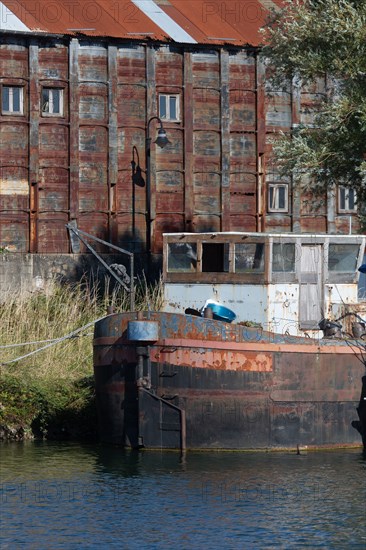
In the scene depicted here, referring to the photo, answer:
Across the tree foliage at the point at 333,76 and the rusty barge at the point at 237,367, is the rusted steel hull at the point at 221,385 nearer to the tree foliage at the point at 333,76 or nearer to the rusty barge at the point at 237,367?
the rusty barge at the point at 237,367

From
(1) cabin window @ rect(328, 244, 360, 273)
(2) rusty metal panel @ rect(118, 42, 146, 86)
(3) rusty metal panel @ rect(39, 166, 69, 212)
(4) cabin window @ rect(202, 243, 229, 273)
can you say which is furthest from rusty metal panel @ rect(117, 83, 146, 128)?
(1) cabin window @ rect(328, 244, 360, 273)

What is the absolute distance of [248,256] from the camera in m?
25.8

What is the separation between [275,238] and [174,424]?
4.65 meters

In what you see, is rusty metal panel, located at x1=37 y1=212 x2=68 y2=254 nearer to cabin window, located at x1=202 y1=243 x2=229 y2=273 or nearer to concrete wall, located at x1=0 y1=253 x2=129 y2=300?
concrete wall, located at x1=0 y1=253 x2=129 y2=300

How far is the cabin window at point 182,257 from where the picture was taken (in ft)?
86.6

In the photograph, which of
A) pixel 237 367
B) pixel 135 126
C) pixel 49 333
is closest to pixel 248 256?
pixel 237 367

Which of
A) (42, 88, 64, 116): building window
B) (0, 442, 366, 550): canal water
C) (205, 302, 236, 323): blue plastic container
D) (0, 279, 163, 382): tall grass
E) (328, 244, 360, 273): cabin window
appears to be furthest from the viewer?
(42, 88, 64, 116): building window

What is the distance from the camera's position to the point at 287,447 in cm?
2442

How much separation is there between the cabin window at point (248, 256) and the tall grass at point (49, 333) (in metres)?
2.65

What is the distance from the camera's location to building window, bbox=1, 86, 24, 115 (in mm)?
38031

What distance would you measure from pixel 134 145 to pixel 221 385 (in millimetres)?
16588

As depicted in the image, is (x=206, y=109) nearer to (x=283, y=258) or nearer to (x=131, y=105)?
(x=131, y=105)

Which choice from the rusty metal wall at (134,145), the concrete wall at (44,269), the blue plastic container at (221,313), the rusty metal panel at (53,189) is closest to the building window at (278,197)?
the rusty metal wall at (134,145)

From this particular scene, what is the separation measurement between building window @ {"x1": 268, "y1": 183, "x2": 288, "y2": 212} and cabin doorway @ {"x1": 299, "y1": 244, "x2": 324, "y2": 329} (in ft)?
47.5
